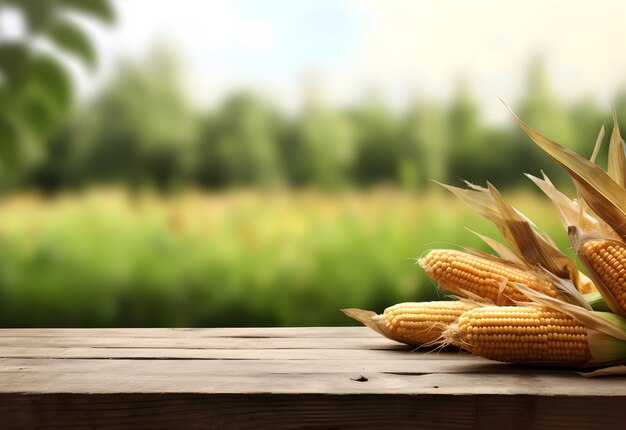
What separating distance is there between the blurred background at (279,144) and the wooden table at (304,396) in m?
1.00

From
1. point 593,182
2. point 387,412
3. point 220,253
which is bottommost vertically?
point 220,253

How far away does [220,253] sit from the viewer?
195 centimetres

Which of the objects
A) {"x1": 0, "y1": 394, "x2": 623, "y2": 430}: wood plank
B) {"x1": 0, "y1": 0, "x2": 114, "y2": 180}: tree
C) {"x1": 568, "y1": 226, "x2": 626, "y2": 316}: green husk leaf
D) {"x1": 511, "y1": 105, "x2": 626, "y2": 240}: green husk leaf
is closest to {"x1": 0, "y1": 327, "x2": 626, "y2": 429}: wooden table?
{"x1": 0, "y1": 394, "x2": 623, "y2": 430}: wood plank

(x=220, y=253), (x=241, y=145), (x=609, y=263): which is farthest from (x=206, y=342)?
(x=241, y=145)

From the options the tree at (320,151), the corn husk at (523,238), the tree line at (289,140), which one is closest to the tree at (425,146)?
the tree line at (289,140)

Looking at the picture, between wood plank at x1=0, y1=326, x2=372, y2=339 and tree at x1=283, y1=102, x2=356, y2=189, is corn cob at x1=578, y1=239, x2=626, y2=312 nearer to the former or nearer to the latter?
wood plank at x1=0, y1=326, x2=372, y2=339

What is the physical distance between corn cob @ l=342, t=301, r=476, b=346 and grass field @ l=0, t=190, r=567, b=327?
2.56 feet

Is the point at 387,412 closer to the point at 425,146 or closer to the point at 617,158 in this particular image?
the point at 617,158

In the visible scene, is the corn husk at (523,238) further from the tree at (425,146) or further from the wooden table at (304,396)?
the tree at (425,146)

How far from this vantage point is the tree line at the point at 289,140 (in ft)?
6.42

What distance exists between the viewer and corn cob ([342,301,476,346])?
40.9 inches

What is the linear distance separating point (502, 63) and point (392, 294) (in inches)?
26.6

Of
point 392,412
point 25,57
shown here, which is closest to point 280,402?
point 392,412

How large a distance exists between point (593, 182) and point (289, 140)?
44.1 inches
